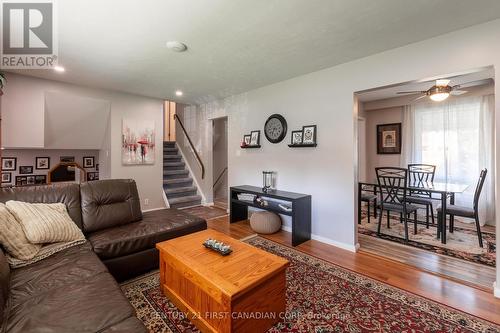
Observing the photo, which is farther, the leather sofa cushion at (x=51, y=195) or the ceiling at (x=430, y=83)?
the ceiling at (x=430, y=83)

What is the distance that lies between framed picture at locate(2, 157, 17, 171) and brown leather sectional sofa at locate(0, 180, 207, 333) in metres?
2.55

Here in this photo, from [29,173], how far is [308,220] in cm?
488

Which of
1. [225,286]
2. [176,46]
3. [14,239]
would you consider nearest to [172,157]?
[176,46]

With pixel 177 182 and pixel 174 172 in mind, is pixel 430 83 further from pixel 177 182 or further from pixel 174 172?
pixel 174 172

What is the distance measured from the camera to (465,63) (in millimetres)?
2207

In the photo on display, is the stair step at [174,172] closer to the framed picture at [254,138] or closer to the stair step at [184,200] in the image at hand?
the stair step at [184,200]

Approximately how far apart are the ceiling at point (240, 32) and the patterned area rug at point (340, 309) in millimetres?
2420

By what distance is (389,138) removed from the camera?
5234mm

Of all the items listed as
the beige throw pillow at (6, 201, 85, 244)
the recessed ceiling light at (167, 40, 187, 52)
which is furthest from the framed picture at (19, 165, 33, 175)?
the recessed ceiling light at (167, 40, 187, 52)

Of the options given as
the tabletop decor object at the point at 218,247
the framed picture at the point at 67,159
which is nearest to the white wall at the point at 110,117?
the framed picture at the point at 67,159

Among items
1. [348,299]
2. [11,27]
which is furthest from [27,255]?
[348,299]

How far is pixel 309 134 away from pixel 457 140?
304 centimetres

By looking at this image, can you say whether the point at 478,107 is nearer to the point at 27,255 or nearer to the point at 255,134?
the point at 255,134

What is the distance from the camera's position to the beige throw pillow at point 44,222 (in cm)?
182
